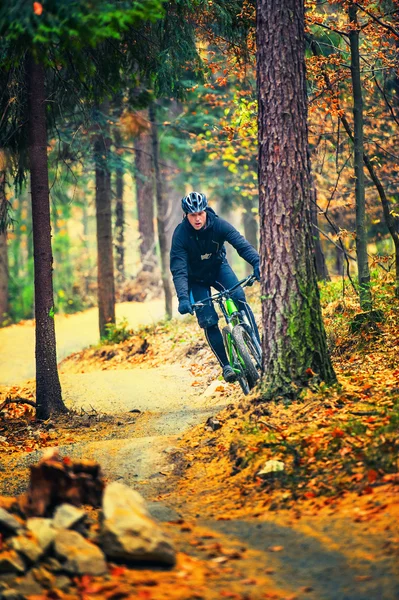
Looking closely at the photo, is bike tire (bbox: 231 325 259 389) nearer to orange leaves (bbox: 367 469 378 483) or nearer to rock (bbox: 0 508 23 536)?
orange leaves (bbox: 367 469 378 483)

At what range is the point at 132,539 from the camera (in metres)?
4.24

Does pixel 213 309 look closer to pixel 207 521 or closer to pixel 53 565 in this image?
pixel 207 521

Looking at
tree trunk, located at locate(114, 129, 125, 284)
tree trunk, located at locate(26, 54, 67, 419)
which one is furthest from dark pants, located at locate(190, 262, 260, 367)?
tree trunk, located at locate(114, 129, 125, 284)

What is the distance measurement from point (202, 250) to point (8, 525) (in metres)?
5.14

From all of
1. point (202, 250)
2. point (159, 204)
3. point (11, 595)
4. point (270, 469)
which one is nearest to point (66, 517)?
point (11, 595)

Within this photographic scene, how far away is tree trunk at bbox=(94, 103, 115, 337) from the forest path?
1.49 m

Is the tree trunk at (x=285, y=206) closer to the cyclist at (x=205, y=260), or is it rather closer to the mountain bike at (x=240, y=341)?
the mountain bike at (x=240, y=341)

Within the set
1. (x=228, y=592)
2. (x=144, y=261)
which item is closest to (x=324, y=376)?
(x=228, y=592)

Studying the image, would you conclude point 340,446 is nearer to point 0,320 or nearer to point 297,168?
point 297,168

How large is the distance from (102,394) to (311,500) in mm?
7221

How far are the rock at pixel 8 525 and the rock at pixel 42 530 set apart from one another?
73 mm

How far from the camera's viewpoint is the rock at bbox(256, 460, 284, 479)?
6.19m

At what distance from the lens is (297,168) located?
24.0 feet

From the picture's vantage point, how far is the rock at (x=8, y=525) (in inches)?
177
